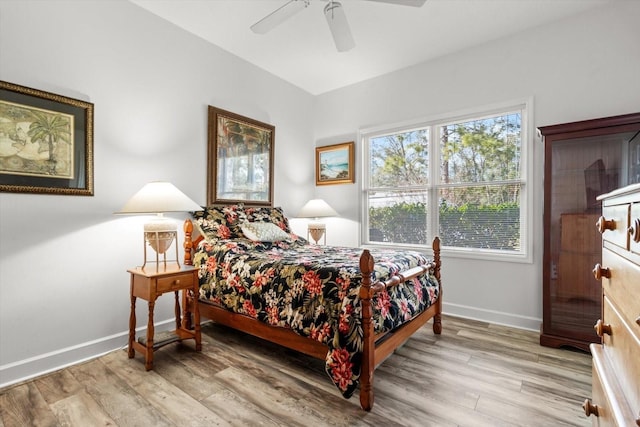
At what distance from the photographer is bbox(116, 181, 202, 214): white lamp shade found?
2.21 m

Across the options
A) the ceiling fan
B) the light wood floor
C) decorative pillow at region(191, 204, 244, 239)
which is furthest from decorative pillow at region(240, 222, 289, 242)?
the ceiling fan

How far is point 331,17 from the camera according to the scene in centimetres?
212

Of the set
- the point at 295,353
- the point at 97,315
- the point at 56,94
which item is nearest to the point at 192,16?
the point at 56,94

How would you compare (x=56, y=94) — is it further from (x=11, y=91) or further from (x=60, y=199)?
(x=60, y=199)

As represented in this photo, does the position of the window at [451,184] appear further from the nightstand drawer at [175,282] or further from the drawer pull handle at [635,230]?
the drawer pull handle at [635,230]

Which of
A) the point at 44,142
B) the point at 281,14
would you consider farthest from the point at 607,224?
the point at 44,142

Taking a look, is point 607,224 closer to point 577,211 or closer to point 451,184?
point 577,211

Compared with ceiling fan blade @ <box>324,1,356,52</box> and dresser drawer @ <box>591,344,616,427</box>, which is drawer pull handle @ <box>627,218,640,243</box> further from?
ceiling fan blade @ <box>324,1,356,52</box>

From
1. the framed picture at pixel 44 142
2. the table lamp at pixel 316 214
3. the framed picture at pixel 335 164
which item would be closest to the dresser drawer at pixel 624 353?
the table lamp at pixel 316 214

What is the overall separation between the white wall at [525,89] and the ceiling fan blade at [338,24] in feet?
5.00

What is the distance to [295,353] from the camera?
7.82 feet

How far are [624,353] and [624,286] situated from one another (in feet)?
0.63

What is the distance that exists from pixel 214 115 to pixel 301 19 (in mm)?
1234

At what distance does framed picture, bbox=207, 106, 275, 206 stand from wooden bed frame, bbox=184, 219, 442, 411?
644 millimetres
